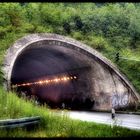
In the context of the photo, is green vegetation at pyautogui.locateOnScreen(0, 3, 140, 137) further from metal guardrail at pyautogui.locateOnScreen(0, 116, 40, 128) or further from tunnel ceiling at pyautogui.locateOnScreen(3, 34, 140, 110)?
metal guardrail at pyautogui.locateOnScreen(0, 116, 40, 128)

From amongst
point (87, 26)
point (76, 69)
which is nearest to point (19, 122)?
point (76, 69)

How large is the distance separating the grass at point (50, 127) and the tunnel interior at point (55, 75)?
11.2 meters

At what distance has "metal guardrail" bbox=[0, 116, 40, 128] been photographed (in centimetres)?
1016

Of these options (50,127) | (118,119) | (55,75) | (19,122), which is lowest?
(50,127)

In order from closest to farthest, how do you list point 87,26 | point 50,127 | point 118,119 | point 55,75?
point 50,127 < point 118,119 < point 87,26 < point 55,75

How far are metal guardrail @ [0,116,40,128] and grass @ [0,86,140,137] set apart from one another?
14cm

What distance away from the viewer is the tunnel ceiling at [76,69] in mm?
24891

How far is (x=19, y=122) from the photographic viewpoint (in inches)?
422

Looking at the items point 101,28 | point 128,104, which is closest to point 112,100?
point 128,104

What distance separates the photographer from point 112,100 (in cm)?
2558

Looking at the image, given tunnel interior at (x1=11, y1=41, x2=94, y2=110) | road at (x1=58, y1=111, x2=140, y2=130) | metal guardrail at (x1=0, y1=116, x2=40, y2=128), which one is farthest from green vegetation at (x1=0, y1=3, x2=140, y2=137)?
metal guardrail at (x1=0, y1=116, x2=40, y2=128)

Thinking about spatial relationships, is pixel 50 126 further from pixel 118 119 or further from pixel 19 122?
pixel 118 119

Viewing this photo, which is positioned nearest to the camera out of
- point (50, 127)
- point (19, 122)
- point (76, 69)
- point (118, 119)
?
point (19, 122)

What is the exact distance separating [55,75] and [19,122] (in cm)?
2053
